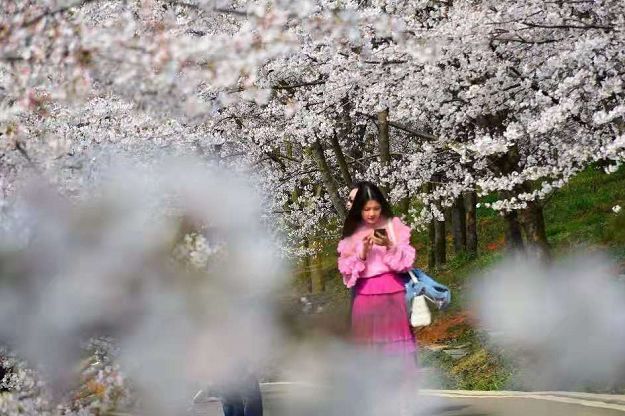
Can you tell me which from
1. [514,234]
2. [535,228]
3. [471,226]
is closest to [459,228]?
[471,226]

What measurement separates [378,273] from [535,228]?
7.77 m

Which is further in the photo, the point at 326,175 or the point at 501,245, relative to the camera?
the point at 501,245

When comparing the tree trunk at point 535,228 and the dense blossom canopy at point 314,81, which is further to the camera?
the tree trunk at point 535,228

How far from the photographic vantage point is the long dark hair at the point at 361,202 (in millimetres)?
8375

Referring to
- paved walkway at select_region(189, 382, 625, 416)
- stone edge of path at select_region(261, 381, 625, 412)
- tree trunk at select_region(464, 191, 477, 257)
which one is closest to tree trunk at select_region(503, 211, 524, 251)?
tree trunk at select_region(464, 191, 477, 257)

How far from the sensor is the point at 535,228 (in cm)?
1573

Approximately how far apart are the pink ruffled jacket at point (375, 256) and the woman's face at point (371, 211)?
73 millimetres

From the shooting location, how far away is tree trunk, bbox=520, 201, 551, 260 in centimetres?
1570

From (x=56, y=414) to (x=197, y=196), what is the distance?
1359 millimetres

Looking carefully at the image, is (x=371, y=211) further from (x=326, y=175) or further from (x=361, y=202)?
(x=326, y=175)

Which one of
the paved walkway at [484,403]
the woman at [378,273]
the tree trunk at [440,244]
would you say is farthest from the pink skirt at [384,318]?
the tree trunk at [440,244]

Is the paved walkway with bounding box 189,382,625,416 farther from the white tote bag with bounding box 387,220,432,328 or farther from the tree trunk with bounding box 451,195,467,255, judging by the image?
the tree trunk with bounding box 451,195,467,255

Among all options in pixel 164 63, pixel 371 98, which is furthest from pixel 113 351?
pixel 371 98

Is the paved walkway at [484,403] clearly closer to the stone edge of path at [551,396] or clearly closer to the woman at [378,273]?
the stone edge of path at [551,396]
